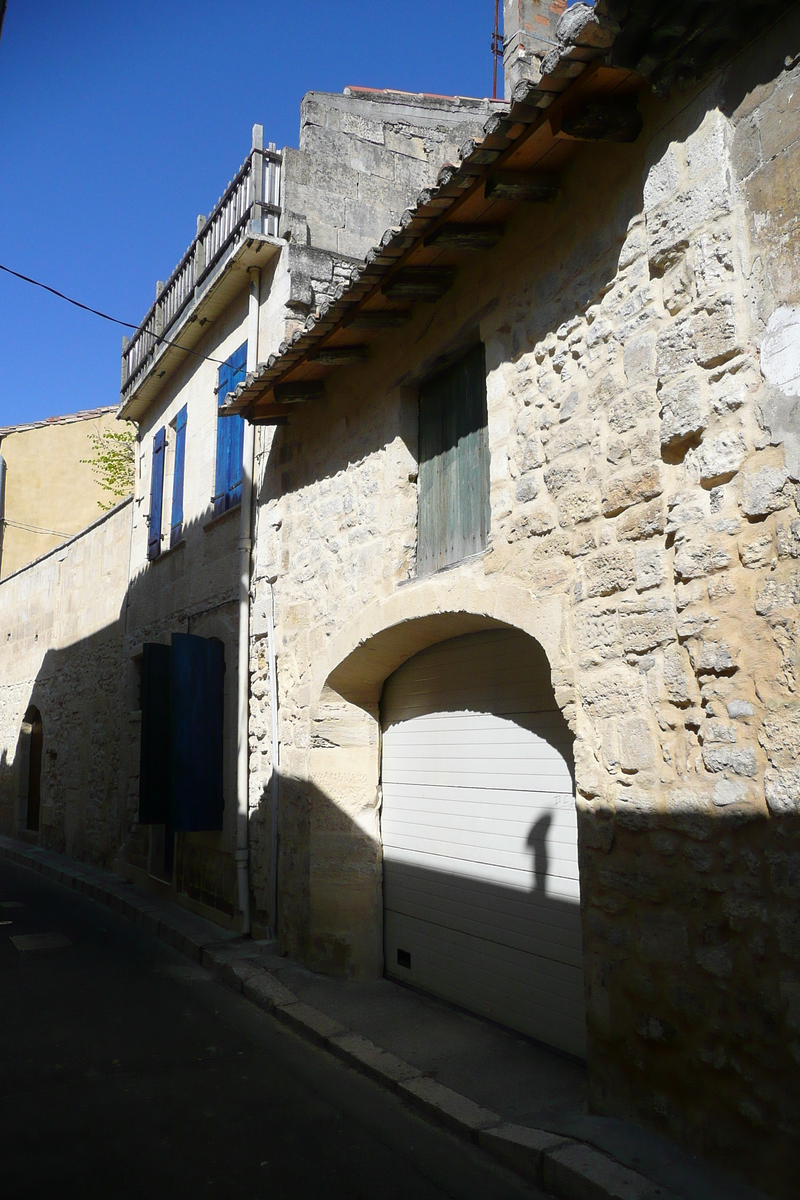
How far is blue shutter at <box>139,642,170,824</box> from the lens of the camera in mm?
8547

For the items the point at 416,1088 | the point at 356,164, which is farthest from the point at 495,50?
the point at 416,1088

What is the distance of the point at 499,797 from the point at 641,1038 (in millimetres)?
1715

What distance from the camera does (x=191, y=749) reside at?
796cm

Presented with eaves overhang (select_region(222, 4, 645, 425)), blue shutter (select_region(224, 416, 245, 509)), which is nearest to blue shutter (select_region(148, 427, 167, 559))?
blue shutter (select_region(224, 416, 245, 509))

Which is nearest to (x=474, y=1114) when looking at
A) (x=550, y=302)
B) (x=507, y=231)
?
(x=550, y=302)

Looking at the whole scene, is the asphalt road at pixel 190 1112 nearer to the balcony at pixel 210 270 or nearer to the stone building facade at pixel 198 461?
the stone building facade at pixel 198 461

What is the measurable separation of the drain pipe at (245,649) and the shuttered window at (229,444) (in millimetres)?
207

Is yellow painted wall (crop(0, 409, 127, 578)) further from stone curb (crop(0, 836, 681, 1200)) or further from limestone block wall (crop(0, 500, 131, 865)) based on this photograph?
stone curb (crop(0, 836, 681, 1200))

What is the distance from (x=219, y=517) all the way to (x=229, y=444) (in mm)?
708

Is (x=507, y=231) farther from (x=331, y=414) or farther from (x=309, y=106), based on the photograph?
(x=309, y=106)

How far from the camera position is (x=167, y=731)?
352 inches

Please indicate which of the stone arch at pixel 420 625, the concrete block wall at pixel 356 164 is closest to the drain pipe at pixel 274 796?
the stone arch at pixel 420 625

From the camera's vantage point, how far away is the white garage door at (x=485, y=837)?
4.52 meters

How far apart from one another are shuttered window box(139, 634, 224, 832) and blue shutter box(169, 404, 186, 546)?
1.90 meters
